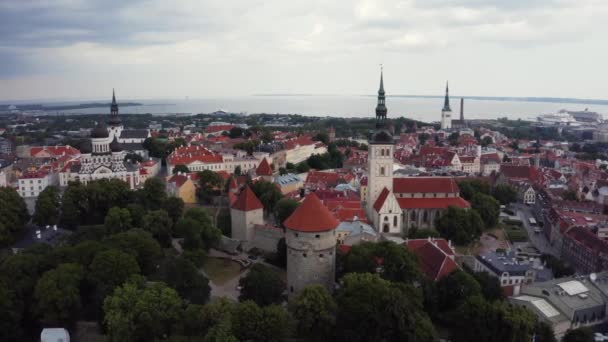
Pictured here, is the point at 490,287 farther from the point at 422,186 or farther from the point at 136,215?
the point at 136,215

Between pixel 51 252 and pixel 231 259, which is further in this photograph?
pixel 231 259

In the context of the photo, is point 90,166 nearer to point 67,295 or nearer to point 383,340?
point 67,295

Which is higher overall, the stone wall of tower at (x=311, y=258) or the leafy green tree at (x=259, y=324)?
the stone wall of tower at (x=311, y=258)

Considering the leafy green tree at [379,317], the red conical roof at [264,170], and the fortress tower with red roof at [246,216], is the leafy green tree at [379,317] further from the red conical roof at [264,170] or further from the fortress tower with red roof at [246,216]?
the red conical roof at [264,170]

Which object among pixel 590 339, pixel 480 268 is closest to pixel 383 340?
pixel 590 339

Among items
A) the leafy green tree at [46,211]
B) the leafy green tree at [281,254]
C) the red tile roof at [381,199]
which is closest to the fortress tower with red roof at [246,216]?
the leafy green tree at [281,254]

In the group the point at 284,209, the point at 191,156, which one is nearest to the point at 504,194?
the point at 284,209

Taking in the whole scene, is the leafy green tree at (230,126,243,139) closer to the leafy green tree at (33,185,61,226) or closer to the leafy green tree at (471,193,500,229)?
the leafy green tree at (33,185,61,226)
